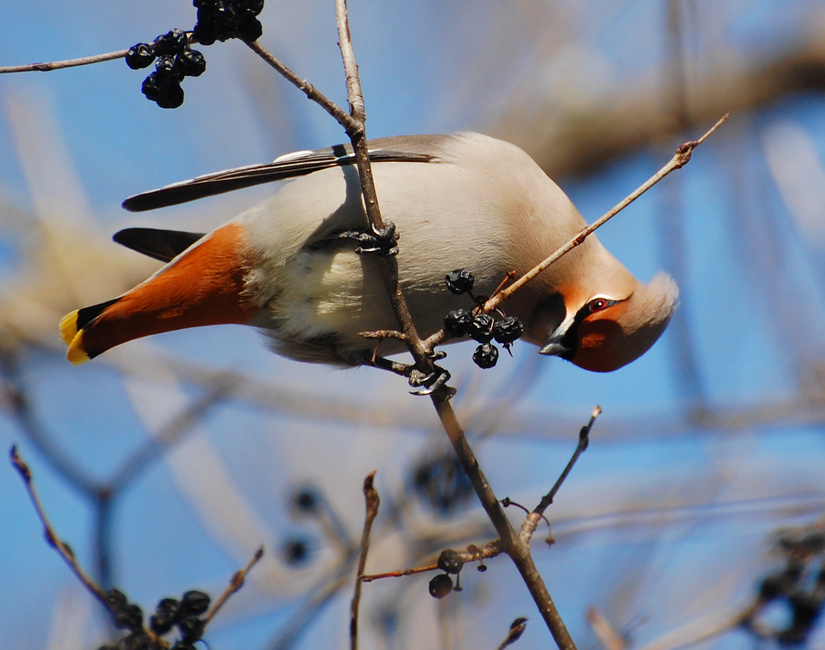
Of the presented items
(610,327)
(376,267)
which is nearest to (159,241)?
(376,267)

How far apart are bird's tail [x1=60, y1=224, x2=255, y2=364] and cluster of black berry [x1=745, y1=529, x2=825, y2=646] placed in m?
2.21

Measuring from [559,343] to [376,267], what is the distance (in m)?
0.79

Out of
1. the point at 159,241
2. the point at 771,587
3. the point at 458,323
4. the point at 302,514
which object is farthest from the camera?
the point at 159,241

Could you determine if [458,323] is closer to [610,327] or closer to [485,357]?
[485,357]

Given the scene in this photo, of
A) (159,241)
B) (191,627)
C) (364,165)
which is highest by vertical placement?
(159,241)

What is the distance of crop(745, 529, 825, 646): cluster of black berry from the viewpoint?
3.19 meters

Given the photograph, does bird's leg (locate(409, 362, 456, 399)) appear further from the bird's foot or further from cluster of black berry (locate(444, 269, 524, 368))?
cluster of black berry (locate(444, 269, 524, 368))

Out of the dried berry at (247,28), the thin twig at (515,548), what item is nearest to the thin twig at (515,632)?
the thin twig at (515,548)

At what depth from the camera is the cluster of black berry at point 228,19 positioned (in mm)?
2451

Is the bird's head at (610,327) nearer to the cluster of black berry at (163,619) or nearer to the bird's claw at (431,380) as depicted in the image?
the bird's claw at (431,380)

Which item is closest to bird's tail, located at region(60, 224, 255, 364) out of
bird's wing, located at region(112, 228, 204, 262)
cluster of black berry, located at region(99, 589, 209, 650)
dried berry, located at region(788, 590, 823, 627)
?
bird's wing, located at region(112, 228, 204, 262)

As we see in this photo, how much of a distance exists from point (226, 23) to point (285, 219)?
125 centimetres

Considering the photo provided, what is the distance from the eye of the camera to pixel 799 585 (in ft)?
10.9

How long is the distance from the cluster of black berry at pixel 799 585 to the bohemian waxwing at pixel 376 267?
96cm
